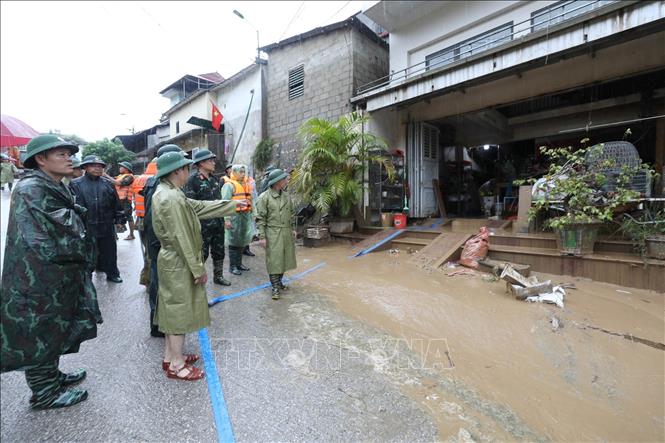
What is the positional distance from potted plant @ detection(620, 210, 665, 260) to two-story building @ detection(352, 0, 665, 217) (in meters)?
1.40

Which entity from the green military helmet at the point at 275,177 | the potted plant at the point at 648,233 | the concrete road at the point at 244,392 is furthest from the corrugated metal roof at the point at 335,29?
the concrete road at the point at 244,392

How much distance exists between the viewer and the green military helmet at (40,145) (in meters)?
1.94

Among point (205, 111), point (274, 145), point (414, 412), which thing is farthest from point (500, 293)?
point (205, 111)

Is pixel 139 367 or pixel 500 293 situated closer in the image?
pixel 139 367

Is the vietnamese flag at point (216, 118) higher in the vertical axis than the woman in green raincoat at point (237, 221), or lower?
higher

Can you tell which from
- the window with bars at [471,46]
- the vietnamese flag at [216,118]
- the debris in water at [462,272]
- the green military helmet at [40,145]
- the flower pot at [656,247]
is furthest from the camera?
the vietnamese flag at [216,118]

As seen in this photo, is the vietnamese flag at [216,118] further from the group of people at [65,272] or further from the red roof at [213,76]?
the group of people at [65,272]

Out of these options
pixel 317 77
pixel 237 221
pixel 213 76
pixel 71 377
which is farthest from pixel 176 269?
pixel 213 76

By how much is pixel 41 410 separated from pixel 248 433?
4.26 ft

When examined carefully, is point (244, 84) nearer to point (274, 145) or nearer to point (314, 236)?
point (274, 145)

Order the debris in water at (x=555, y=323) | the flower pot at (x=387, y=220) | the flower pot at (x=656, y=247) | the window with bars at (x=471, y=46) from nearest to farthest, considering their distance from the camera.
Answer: the debris in water at (x=555, y=323), the flower pot at (x=656, y=247), the window with bars at (x=471, y=46), the flower pot at (x=387, y=220)

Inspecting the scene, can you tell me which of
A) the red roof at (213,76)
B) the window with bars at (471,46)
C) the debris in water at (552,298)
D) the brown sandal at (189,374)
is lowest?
the brown sandal at (189,374)

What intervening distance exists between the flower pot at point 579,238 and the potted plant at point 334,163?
368 cm

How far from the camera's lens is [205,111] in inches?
581
